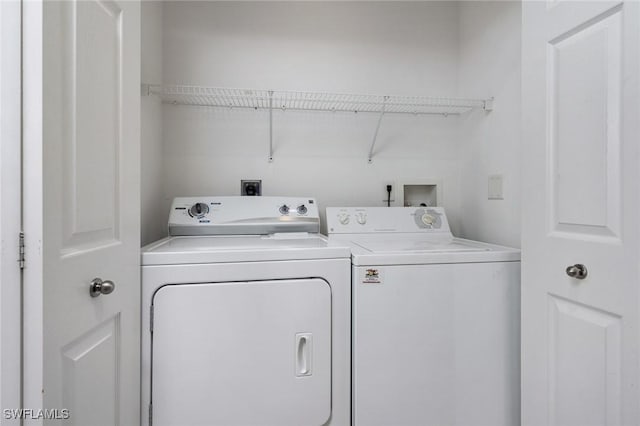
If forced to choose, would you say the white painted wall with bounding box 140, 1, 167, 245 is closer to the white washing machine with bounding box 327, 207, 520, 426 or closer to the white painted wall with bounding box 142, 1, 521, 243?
the white painted wall with bounding box 142, 1, 521, 243

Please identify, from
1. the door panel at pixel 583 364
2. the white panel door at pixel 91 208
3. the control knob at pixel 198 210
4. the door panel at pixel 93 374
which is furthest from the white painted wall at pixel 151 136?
the door panel at pixel 583 364

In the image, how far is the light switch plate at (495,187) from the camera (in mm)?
1716

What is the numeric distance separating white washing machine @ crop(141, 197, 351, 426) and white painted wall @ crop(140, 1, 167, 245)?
1.67ft

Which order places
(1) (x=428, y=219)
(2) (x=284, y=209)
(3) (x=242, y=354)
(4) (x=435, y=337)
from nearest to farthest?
(3) (x=242, y=354), (4) (x=435, y=337), (2) (x=284, y=209), (1) (x=428, y=219)

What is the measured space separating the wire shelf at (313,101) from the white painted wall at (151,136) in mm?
119

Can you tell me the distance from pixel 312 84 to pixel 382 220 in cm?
96

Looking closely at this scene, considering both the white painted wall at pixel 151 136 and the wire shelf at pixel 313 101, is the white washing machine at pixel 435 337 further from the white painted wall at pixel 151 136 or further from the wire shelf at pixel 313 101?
the white painted wall at pixel 151 136

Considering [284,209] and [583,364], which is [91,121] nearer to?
[284,209]

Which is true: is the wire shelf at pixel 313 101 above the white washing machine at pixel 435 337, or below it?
above

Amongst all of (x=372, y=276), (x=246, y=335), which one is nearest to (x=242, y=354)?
(x=246, y=335)

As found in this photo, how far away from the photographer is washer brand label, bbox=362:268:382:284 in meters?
1.24

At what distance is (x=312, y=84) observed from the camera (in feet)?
6.48

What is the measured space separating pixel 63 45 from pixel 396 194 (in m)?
1.74

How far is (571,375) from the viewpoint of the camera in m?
1.02
